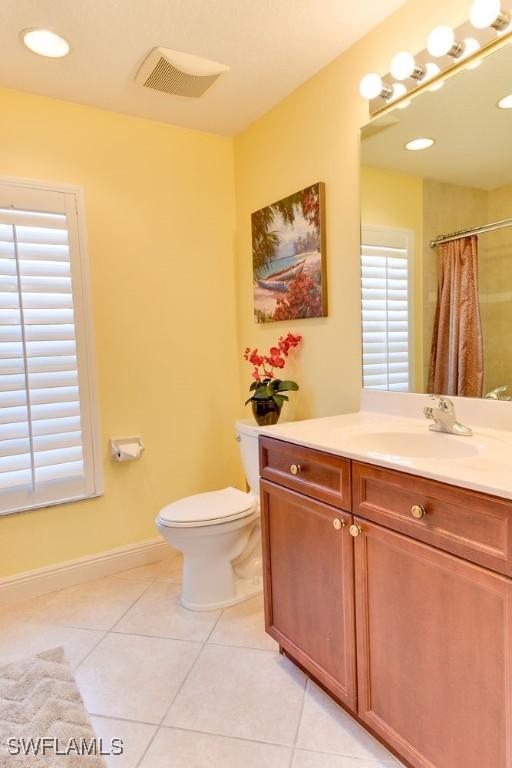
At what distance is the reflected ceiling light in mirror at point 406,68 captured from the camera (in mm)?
1615

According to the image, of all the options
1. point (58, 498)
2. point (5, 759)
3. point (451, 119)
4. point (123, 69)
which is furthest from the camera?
point (58, 498)

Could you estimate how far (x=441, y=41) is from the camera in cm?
148

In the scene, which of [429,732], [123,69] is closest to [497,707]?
[429,732]

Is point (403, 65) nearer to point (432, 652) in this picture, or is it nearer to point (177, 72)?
point (177, 72)

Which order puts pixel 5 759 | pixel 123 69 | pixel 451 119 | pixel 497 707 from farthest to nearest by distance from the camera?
1. pixel 123 69
2. pixel 451 119
3. pixel 5 759
4. pixel 497 707

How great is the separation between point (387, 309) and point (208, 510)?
116 centimetres

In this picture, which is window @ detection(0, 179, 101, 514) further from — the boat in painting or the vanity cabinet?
the vanity cabinet

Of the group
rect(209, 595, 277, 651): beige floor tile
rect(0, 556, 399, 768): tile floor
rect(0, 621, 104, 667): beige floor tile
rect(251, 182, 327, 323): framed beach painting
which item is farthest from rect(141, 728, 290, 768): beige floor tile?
rect(251, 182, 327, 323): framed beach painting

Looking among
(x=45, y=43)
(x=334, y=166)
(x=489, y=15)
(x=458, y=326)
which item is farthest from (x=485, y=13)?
(x=45, y=43)

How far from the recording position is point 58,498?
7.64 feet

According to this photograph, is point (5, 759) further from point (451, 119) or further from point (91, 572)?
point (451, 119)

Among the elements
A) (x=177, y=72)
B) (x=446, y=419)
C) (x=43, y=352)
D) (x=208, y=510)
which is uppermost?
(x=177, y=72)

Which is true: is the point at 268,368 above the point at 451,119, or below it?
below

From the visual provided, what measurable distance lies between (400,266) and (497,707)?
1403mm
